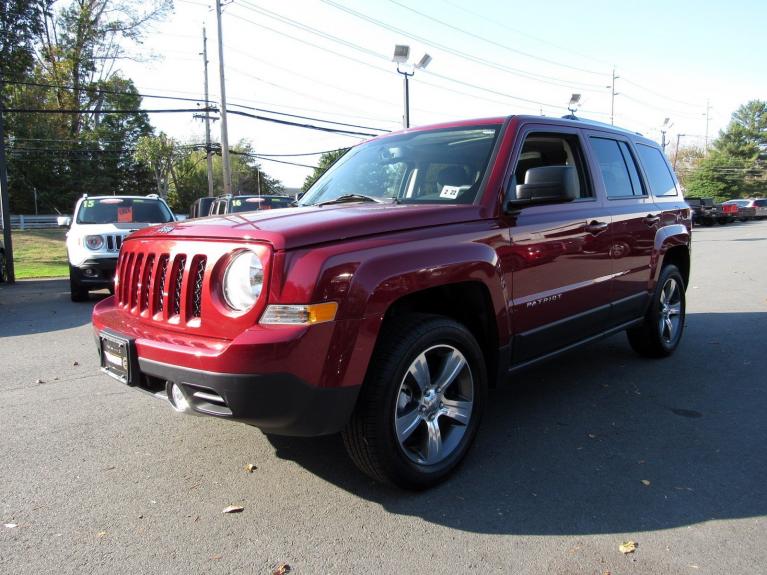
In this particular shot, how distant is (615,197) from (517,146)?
137cm

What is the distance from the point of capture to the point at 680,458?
3.38m

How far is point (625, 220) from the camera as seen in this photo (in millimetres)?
4520

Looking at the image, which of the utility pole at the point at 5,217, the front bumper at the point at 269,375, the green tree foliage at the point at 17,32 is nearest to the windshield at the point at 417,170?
the front bumper at the point at 269,375

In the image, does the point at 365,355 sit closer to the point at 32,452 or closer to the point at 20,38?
the point at 32,452

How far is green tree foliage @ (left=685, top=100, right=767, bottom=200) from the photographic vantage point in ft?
203

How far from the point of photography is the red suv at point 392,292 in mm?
2498

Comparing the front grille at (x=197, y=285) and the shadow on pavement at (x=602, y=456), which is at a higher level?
the front grille at (x=197, y=285)

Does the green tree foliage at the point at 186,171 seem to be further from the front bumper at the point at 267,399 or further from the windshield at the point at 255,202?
the front bumper at the point at 267,399

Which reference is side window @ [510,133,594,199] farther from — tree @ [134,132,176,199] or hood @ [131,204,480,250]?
tree @ [134,132,176,199]

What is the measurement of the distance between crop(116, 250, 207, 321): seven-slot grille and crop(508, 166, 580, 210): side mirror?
5.98 feet

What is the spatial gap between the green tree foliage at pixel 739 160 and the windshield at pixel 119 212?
5938 centimetres

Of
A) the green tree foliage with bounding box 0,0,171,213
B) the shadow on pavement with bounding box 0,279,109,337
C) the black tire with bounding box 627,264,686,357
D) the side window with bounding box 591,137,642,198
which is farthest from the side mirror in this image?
the green tree foliage with bounding box 0,0,171,213

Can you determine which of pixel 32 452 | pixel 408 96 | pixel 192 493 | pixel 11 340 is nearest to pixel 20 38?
pixel 408 96

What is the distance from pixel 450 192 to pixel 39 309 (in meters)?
8.13
